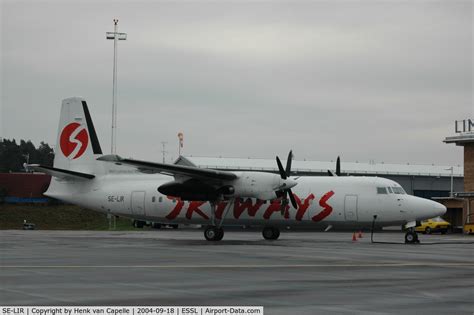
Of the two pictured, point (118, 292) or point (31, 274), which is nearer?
point (118, 292)

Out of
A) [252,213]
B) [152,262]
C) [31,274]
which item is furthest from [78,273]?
[252,213]

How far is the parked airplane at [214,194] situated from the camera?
35406mm

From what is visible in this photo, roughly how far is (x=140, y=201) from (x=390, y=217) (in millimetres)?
13358

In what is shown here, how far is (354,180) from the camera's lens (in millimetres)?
36531

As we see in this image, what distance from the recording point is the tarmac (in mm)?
12695

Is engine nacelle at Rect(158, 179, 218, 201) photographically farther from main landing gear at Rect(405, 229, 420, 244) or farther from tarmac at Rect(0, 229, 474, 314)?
tarmac at Rect(0, 229, 474, 314)

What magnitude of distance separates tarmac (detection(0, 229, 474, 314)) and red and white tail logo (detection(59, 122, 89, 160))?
51.2 ft

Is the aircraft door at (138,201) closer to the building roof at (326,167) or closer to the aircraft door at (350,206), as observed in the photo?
the aircraft door at (350,206)

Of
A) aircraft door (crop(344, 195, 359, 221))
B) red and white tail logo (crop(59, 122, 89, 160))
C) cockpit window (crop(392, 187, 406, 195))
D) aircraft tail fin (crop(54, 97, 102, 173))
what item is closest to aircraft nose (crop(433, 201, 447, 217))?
cockpit window (crop(392, 187, 406, 195))

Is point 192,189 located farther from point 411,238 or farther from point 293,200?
point 411,238

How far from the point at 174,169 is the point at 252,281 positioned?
61.9 feet

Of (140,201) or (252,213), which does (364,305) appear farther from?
(140,201)

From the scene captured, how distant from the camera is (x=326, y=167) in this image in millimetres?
96750

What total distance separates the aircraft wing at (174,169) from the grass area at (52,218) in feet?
130
